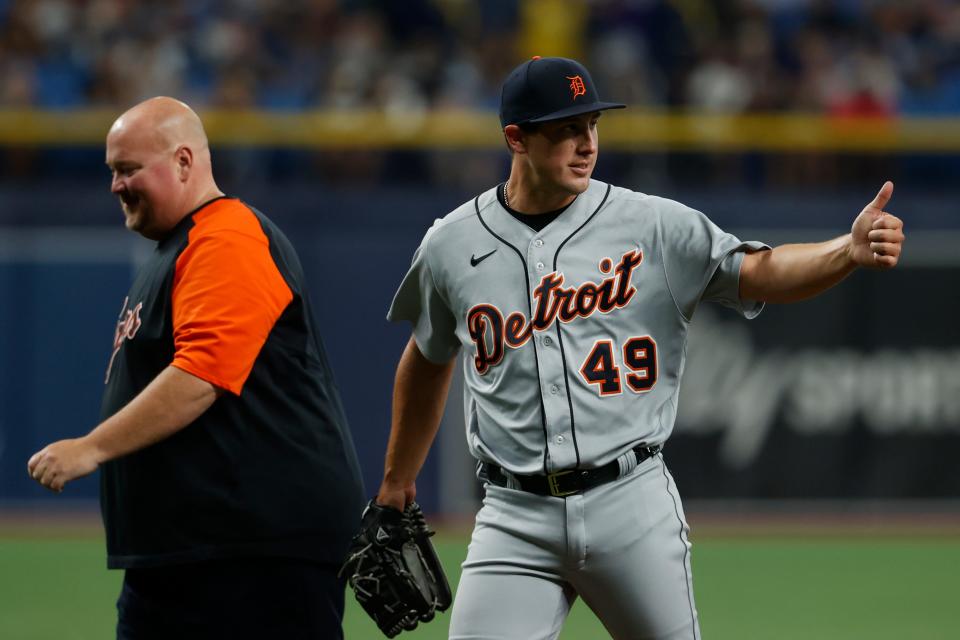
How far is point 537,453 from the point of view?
13.6ft

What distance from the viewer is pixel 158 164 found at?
14.1 ft

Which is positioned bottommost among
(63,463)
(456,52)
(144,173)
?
(63,463)

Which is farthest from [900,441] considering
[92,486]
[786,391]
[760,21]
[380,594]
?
[380,594]

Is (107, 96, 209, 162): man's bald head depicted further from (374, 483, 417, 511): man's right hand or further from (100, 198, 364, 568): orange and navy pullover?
(374, 483, 417, 511): man's right hand

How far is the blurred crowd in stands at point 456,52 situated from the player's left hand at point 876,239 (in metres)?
9.15

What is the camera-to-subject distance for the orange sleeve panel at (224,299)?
160 inches

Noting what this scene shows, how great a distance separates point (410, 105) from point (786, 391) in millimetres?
3932

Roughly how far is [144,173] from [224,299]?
49 cm

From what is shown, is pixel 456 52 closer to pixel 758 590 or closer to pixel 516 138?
pixel 758 590

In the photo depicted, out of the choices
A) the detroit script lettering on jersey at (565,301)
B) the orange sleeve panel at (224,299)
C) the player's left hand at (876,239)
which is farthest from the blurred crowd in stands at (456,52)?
the player's left hand at (876,239)

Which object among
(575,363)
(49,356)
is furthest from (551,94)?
(49,356)

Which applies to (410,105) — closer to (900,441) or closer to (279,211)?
(279,211)

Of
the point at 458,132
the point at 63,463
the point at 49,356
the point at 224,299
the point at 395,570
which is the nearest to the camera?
the point at 63,463

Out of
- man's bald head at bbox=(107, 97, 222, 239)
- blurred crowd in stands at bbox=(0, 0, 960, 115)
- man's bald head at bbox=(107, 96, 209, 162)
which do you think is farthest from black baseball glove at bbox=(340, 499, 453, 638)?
blurred crowd in stands at bbox=(0, 0, 960, 115)
